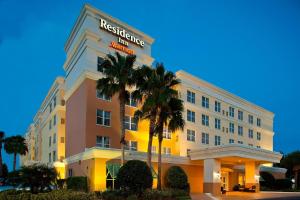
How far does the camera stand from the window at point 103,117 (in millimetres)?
38406

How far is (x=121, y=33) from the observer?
42.8 metres

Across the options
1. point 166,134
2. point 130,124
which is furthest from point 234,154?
point 130,124

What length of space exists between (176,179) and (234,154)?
269 inches

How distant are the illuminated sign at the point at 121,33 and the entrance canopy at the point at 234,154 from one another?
1610 cm

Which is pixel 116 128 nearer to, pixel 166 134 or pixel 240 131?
pixel 166 134

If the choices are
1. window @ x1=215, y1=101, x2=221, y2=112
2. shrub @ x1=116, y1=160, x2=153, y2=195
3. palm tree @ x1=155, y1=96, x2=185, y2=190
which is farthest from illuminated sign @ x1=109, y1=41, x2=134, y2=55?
shrub @ x1=116, y1=160, x2=153, y2=195

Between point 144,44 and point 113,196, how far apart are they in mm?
24861

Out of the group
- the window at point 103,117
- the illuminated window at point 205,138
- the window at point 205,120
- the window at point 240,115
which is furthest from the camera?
the window at point 240,115

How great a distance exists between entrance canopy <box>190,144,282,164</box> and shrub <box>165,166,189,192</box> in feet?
16.2

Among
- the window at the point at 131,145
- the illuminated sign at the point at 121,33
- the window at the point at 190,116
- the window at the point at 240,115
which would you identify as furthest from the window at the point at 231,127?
the illuminated sign at the point at 121,33

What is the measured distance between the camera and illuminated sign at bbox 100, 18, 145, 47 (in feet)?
135

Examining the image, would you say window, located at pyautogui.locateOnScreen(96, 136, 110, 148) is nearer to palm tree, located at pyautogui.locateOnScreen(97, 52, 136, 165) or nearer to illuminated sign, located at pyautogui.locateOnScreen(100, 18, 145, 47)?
palm tree, located at pyautogui.locateOnScreen(97, 52, 136, 165)

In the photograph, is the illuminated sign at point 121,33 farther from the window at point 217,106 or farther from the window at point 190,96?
the window at point 217,106

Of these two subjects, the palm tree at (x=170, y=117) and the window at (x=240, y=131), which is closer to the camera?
the palm tree at (x=170, y=117)
